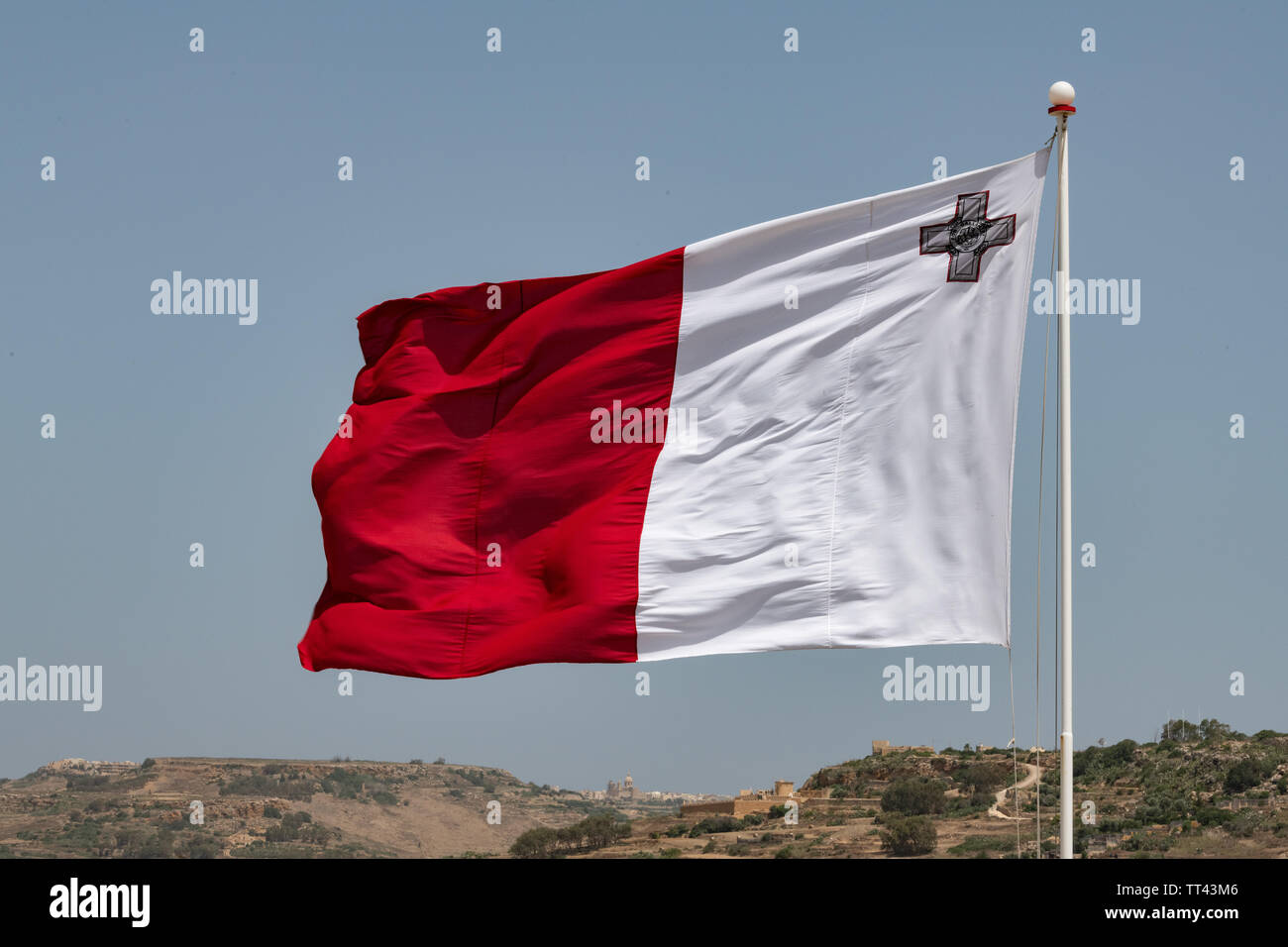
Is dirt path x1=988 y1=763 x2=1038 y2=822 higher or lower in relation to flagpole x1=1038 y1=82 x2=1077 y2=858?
lower

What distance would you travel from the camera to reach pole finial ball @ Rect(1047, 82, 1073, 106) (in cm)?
1133

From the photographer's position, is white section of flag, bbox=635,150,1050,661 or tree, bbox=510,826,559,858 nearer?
white section of flag, bbox=635,150,1050,661

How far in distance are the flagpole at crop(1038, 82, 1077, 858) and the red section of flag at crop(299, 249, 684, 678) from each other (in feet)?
10.5

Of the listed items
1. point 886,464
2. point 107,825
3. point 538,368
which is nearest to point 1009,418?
point 886,464

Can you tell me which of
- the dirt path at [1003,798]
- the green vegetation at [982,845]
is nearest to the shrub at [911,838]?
the green vegetation at [982,845]

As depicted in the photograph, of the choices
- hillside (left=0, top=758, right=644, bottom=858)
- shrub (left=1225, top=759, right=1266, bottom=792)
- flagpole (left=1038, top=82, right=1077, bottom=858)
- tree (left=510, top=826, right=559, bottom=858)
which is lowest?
hillside (left=0, top=758, right=644, bottom=858)

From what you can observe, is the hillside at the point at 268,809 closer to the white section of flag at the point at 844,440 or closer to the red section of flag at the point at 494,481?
the red section of flag at the point at 494,481

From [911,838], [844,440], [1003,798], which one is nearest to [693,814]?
[1003,798]

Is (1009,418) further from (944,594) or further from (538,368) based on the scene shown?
(538,368)

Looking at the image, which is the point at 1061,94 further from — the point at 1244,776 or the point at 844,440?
the point at 1244,776

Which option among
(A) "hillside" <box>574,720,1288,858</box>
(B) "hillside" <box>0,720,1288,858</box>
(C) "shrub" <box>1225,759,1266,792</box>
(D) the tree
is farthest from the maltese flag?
(D) the tree

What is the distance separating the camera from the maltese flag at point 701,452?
11.6 metres

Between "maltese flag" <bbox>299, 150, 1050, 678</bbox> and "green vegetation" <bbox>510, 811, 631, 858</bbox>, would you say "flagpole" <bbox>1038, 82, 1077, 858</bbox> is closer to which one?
"maltese flag" <bbox>299, 150, 1050, 678</bbox>

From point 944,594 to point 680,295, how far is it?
3.41 metres
